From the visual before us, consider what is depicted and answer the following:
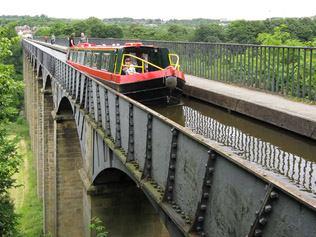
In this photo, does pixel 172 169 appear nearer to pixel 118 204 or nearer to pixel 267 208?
pixel 267 208

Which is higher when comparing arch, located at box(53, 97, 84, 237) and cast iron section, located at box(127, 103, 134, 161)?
cast iron section, located at box(127, 103, 134, 161)

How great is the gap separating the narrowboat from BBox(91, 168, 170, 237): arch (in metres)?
2.09

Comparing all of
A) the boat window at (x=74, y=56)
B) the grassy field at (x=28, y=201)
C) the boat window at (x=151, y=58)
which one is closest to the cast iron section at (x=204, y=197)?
the boat window at (x=151, y=58)

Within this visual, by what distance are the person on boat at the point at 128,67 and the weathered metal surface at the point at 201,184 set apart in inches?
149

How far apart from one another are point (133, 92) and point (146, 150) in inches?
210

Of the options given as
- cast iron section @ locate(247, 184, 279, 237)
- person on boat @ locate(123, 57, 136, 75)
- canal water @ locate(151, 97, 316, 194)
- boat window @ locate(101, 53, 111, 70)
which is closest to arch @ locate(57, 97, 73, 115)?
boat window @ locate(101, 53, 111, 70)

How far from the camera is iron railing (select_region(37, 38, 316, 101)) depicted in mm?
10133

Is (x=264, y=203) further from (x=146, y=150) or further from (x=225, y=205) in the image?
(x=146, y=150)

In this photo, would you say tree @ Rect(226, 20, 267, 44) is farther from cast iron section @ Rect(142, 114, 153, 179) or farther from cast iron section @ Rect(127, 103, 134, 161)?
cast iron section @ Rect(142, 114, 153, 179)

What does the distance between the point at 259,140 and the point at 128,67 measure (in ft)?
20.0

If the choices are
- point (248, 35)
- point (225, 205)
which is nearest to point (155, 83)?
point (225, 205)

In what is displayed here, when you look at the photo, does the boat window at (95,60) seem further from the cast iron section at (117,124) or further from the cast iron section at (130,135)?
the cast iron section at (130,135)

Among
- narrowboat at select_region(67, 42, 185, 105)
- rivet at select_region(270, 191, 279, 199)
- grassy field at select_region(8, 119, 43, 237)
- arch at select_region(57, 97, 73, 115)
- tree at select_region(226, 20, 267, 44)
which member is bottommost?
grassy field at select_region(8, 119, 43, 237)

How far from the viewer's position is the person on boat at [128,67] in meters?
12.7
